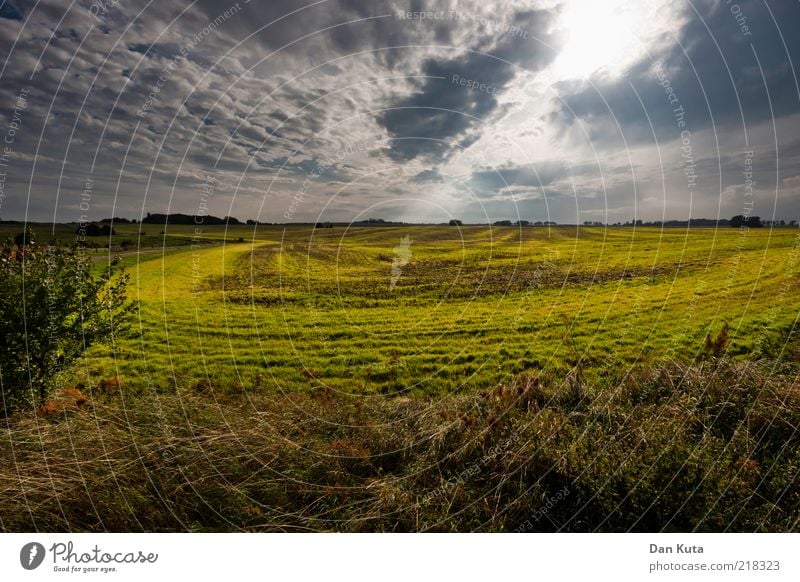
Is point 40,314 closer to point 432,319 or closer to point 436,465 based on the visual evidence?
point 436,465

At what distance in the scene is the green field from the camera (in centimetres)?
1303

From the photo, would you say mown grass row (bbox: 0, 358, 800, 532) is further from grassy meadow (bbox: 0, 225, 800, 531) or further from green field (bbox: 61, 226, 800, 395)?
green field (bbox: 61, 226, 800, 395)

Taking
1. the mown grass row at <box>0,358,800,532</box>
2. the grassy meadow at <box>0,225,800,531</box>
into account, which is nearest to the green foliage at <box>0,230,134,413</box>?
the grassy meadow at <box>0,225,800,531</box>

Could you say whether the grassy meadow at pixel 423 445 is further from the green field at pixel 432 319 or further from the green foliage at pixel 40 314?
the green foliage at pixel 40 314

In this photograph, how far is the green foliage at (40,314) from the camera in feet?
22.7

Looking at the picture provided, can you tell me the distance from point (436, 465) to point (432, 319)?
46.2ft

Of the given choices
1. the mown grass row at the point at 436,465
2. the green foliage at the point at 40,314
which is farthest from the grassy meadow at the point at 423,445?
the green foliage at the point at 40,314
